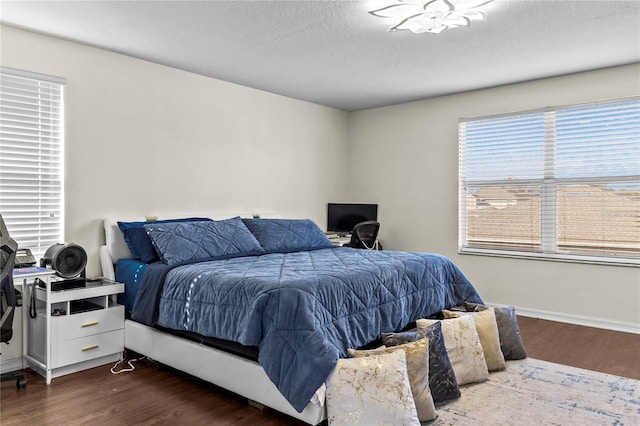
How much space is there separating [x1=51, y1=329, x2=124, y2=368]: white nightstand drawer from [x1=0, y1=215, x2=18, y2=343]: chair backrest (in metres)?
0.33

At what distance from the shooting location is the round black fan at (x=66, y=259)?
10.3ft

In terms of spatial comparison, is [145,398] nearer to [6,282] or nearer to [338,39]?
[6,282]

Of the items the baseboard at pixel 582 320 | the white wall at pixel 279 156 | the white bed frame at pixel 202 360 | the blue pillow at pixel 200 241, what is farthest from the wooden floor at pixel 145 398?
the white wall at pixel 279 156

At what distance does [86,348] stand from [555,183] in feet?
15.0

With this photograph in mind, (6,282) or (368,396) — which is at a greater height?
(6,282)

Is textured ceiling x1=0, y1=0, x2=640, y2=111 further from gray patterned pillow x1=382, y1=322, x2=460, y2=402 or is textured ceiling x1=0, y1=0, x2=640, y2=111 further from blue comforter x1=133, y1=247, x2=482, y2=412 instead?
gray patterned pillow x1=382, y1=322, x2=460, y2=402

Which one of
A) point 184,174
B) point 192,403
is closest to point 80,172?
point 184,174

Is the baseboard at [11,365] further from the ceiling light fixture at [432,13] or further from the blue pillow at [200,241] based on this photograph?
the ceiling light fixture at [432,13]

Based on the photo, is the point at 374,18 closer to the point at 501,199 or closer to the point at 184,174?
the point at 184,174

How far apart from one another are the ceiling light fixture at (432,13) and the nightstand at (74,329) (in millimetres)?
2802

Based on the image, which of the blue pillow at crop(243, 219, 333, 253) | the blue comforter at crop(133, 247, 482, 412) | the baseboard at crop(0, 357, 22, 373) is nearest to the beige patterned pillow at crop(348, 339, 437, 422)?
the blue comforter at crop(133, 247, 482, 412)

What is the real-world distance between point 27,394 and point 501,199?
4.70 m

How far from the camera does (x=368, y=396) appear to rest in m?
2.13

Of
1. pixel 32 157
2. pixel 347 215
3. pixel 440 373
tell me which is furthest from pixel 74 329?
pixel 347 215
